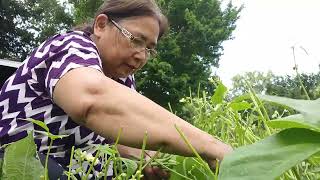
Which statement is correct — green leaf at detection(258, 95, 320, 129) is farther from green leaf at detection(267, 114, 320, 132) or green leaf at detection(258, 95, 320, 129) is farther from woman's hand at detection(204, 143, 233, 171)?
woman's hand at detection(204, 143, 233, 171)

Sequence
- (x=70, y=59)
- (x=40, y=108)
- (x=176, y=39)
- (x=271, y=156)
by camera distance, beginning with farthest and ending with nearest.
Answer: (x=176, y=39), (x=40, y=108), (x=70, y=59), (x=271, y=156)

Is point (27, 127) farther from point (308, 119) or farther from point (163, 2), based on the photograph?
point (163, 2)

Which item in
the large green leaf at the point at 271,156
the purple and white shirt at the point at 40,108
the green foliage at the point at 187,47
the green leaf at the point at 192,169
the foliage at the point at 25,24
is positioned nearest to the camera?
the large green leaf at the point at 271,156

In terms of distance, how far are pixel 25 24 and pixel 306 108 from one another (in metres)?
24.9

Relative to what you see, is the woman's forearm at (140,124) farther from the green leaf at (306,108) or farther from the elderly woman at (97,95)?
the green leaf at (306,108)

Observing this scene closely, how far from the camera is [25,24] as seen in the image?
2430cm

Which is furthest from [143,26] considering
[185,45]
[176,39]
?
[185,45]

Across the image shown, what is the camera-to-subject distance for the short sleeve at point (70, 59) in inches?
28.6

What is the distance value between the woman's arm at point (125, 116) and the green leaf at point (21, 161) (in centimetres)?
12

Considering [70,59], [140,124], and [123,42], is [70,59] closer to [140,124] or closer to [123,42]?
[140,124]

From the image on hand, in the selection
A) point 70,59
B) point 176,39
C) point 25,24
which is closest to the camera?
point 70,59

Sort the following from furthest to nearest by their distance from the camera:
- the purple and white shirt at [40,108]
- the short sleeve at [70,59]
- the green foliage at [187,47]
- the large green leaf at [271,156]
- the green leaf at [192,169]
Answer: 1. the green foliage at [187,47]
2. the purple and white shirt at [40,108]
3. the short sleeve at [70,59]
4. the green leaf at [192,169]
5. the large green leaf at [271,156]

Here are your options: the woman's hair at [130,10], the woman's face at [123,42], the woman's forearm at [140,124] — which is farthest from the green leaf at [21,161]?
the woman's hair at [130,10]

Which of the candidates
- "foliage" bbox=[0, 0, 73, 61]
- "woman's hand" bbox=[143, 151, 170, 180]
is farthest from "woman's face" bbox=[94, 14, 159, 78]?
"foliage" bbox=[0, 0, 73, 61]
